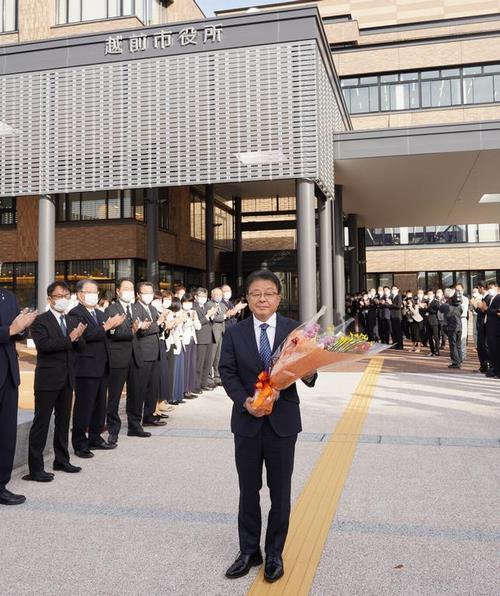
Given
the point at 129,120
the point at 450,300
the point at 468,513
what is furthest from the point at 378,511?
the point at 129,120

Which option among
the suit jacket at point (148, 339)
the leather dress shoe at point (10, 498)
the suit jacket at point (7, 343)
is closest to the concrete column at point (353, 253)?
the suit jacket at point (148, 339)

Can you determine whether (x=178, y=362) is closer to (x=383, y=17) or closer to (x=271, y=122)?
(x=271, y=122)

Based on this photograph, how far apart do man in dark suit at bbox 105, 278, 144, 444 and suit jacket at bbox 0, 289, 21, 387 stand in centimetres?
187

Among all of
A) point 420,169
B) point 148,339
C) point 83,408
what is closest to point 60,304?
point 83,408

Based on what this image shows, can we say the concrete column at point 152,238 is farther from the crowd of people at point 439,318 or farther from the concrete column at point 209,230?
the crowd of people at point 439,318

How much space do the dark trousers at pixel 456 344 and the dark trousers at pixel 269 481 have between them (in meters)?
11.0

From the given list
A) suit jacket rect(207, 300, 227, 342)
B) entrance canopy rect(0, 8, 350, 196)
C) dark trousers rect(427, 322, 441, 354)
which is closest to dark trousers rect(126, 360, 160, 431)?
suit jacket rect(207, 300, 227, 342)

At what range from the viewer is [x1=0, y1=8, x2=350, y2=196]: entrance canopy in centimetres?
1420

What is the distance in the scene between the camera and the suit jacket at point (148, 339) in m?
7.18

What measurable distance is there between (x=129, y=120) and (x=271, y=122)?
4.07 metres

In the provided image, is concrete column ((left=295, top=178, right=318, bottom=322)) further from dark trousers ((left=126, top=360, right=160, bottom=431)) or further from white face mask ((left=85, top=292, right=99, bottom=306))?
white face mask ((left=85, top=292, right=99, bottom=306))

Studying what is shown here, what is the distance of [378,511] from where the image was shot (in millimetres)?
4309

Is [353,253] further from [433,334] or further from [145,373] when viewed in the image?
[145,373]

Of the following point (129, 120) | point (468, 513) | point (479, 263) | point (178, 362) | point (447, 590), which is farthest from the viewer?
point (479, 263)
